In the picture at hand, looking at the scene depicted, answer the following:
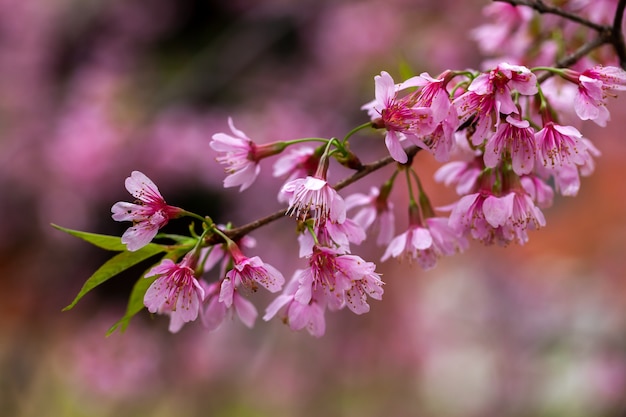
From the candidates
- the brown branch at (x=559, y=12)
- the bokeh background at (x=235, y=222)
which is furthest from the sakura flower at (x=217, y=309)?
the bokeh background at (x=235, y=222)

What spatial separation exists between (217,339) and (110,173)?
1.20 m

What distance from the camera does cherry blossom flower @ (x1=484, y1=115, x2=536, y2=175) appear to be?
70cm

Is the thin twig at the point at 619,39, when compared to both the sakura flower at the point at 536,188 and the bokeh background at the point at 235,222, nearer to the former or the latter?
the sakura flower at the point at 536,188

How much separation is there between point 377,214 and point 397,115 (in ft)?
0.69

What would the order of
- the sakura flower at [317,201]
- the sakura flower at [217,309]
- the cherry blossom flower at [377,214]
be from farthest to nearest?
the cherry blossom flower at [377,214] < the sakura flower at [217,309] < the sakura flower at [317,201]

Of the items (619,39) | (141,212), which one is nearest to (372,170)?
(141,212)

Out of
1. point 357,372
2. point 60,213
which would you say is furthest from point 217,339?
point 60,213

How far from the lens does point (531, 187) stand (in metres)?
0.84

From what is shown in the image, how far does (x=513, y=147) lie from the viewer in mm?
705

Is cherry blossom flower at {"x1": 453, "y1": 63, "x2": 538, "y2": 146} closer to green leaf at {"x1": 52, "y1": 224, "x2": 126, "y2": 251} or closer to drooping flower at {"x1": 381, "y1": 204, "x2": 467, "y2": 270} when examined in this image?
drooping flower at {"x1": 381, "y1": 204, "x2": 467, "y2": 270}

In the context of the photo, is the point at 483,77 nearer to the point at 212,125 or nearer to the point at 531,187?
the point at 531,187

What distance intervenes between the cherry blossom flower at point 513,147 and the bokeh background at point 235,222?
1.65 metres

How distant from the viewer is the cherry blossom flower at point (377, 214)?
0.88 metres

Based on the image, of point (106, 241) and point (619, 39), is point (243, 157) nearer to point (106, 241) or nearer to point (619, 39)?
point (106, 241)
